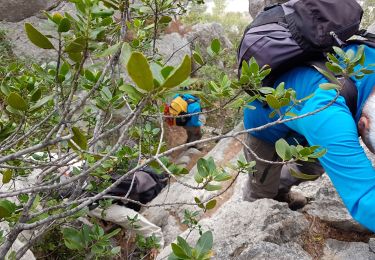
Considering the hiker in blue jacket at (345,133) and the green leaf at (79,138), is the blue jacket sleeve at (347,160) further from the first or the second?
the green leaf at (79,138)

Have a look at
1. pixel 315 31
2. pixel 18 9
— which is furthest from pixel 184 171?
pixel 18 9

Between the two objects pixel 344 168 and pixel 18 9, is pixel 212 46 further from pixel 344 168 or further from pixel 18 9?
pixel 18 9

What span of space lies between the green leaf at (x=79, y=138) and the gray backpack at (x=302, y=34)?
1.31 metres

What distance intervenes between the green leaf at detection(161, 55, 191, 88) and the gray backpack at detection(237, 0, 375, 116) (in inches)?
58.1

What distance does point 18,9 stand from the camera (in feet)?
34.4

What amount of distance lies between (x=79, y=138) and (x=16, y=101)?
0.88ft

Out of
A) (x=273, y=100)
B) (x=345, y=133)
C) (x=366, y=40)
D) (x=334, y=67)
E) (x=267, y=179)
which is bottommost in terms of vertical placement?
(x=267, y=179)

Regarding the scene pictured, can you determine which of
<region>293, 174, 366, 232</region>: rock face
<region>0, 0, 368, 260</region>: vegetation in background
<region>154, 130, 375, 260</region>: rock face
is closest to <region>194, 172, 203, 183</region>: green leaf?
<region>0, 0, 368, 260</region>: vegetation in background

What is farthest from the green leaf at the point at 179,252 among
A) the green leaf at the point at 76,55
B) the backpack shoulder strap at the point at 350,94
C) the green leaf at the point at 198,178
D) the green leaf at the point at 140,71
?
the backpack shoulder strap at the point at 350,94

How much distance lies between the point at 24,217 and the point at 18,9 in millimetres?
10738

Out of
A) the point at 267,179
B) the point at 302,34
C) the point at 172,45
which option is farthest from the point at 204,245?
the point at 172,45

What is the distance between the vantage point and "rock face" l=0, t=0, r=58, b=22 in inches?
407

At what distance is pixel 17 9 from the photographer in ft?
34.4

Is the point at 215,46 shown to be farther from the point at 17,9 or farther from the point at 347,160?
the point at 17,9
